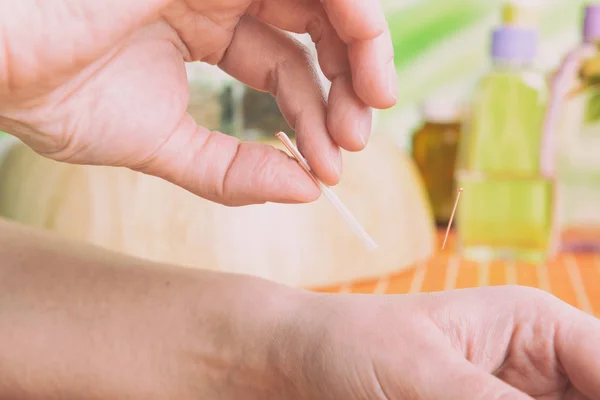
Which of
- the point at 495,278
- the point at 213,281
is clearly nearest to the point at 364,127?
the point at 213,281

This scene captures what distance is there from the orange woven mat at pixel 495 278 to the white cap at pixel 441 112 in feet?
0.89

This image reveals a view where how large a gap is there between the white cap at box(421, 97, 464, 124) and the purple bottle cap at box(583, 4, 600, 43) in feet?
0.76

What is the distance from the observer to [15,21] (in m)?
0.32

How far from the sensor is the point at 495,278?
28.2 inches

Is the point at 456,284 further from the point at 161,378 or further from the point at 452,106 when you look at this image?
the point at 452,106

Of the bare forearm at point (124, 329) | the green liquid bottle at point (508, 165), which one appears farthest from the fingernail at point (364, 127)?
the green liquid bottle at point (508, 165)

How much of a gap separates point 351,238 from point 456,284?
0.36 feet

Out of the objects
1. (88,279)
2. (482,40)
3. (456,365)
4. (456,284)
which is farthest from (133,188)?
(482,40)

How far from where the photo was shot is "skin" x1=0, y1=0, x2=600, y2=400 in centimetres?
34

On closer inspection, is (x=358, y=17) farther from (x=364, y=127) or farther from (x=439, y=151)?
(x=439, y=151)

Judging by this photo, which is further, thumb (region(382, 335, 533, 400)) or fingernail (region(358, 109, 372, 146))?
fingernail (region(358, 109, 372, 146))

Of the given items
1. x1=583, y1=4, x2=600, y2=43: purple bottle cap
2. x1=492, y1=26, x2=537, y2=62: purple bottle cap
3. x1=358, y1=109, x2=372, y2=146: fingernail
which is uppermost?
x1=583, y1=4, x2=600, y2=43: purple bottle cap

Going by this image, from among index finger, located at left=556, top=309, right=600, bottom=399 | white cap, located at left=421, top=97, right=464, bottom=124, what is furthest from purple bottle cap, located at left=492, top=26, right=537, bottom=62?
index finger, located at left=556, top=309, right=600, bottom=399

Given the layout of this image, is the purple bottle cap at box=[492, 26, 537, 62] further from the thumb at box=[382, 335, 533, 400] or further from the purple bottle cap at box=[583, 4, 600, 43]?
the thumb at box=[382, 335, 533, 400]
